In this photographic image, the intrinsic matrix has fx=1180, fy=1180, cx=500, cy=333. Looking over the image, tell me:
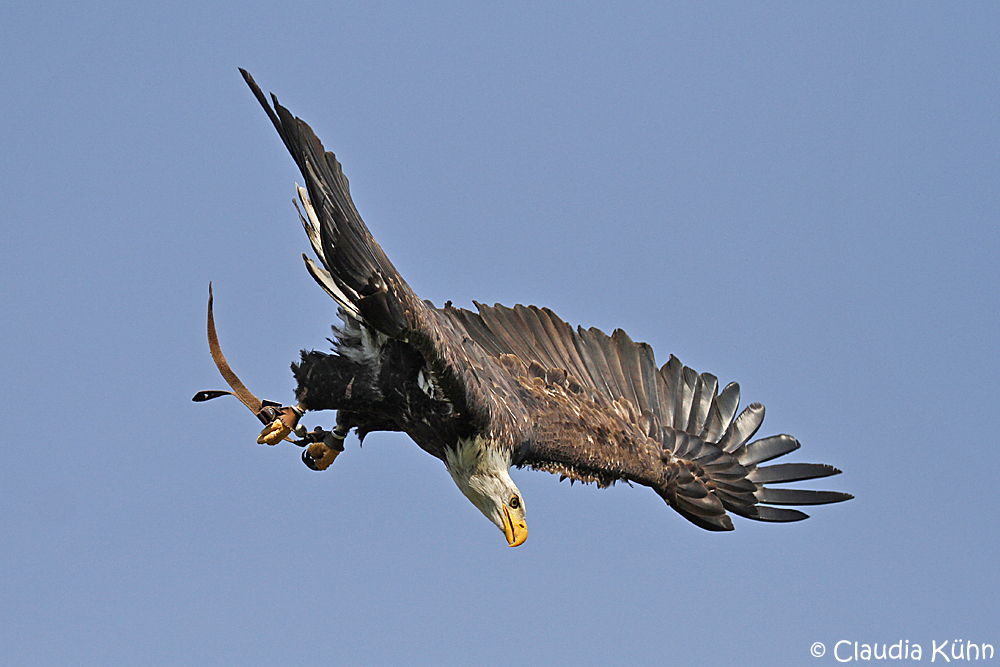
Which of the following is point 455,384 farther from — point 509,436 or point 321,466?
point 321,466

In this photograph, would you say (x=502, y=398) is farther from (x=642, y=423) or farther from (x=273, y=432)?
(x=642, y=423)

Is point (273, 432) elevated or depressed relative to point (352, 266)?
depressed

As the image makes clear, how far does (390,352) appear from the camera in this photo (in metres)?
7.39

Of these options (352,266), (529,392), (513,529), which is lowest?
(513,529)

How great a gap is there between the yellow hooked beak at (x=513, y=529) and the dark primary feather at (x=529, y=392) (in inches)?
18.7

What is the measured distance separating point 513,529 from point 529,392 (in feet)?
5.24

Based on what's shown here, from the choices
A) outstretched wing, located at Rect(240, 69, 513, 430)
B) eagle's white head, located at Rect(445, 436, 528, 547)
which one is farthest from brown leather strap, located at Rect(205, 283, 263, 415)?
eagle's white head, located at Rect(445, 436, 528, 547)

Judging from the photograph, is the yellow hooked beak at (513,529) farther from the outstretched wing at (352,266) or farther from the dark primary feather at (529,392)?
the outstretched wing at (352,266)

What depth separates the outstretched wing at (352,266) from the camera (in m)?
6.43

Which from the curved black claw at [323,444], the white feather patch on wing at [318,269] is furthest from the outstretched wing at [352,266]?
the curved black claw at [323,444]

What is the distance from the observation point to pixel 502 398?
7996mm

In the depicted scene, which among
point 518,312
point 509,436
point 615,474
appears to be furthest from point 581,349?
point 509,436

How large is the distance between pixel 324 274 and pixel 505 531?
81.0 inches

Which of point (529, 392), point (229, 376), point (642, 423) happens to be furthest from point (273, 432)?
point (642, 423)
